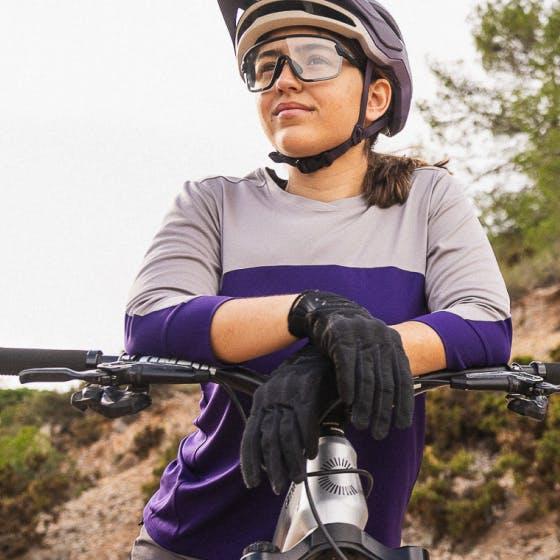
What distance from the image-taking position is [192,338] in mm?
2025

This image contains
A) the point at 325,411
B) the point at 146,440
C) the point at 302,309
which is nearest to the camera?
the point at 325,411

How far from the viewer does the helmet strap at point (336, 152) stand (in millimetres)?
2445

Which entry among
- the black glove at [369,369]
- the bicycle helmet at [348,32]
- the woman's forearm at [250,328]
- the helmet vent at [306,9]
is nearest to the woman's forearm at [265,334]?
the woman's forearm at [250,328]

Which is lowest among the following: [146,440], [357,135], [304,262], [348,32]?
[146,440]

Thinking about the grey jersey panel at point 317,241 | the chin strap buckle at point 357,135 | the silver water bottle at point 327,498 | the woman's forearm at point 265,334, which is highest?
the chin strap buckle at point 357,135

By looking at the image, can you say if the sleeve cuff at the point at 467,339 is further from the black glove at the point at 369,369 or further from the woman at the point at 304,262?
the black glove at the point at 369,369

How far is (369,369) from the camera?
1.60 meters

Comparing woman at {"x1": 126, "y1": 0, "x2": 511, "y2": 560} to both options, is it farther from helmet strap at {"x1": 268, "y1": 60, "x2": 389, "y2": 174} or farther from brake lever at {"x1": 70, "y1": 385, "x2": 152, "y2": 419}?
brake lever at {"x1": 70, "y1": 385, "x2": 152, "y2": 419}

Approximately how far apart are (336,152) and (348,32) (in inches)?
12.5

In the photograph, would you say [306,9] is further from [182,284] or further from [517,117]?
[517,117]

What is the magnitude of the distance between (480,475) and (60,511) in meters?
4.39

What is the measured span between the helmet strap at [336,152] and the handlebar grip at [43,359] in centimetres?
76

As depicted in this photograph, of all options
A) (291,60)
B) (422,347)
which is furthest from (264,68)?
(422,347)

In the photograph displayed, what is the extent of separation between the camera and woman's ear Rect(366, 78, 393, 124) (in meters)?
2.60
